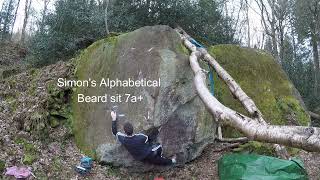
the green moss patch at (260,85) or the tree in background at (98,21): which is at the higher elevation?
the tree in background at (98,21)

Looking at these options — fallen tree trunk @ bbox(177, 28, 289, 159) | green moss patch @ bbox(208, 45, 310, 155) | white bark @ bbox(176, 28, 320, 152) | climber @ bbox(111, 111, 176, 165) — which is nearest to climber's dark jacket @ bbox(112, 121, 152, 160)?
climber @ bbox(111, 111, 176, 165)

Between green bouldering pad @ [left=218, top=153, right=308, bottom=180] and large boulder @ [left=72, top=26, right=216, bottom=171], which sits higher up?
large boulder @ [left=72, top=26, right=216, bottom=171]

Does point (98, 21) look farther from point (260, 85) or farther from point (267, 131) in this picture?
point (267, 131)

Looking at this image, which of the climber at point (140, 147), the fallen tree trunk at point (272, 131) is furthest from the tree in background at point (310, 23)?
the fallen tree trunk at point (272, 131)

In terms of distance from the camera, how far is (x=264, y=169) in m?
6.13

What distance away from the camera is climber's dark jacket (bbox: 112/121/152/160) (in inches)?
A: 275

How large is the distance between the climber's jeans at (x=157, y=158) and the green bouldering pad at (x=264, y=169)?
47.6 inches

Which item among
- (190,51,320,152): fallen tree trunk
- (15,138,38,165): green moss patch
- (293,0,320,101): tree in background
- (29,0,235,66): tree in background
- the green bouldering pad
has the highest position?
(293,0,320,101): tree in background

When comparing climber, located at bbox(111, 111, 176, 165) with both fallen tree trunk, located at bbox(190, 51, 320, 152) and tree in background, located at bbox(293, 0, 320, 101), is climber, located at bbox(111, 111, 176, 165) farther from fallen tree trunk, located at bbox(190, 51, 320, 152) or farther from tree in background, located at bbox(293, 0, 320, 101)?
tree in background, located at bbox(293, 0, 320, 101)

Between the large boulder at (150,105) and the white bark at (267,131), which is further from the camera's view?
the large boulder at (150,105)

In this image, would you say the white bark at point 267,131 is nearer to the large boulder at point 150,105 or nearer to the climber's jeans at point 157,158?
the climber's jeans at point 157,158

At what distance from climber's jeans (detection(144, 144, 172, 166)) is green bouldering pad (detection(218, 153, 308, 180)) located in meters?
1.21

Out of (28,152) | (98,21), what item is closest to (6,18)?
(98,21)

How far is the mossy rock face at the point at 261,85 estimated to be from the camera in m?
9.29
